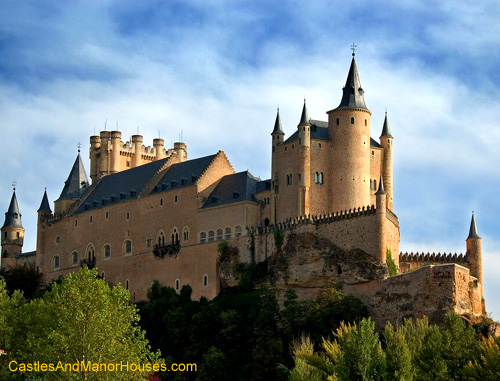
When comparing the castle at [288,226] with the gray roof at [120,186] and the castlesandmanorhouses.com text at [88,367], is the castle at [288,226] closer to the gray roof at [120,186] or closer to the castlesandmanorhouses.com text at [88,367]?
the gray roof at [120,186]

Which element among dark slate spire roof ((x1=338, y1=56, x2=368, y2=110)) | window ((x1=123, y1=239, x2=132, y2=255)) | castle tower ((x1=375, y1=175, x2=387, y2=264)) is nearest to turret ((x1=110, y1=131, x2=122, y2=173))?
window ((x1=123, y1=239, x2=132, y2=255))

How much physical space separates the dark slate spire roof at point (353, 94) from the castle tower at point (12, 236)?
152 ft

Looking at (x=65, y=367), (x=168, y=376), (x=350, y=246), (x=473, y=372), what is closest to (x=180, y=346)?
(x=168, y=376)

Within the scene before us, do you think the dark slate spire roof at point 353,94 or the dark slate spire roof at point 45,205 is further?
the dark slate spire roof at point 45,205

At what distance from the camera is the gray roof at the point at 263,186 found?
10888 centimetres

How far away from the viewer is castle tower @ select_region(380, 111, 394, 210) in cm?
10650

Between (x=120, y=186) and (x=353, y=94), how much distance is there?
27.7 m

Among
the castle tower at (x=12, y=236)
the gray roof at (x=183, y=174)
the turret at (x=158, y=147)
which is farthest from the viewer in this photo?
the castle tower at (x=12, y=236)

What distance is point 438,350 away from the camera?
7394cm

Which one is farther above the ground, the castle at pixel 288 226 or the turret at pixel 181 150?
the turret at pixel 181 150

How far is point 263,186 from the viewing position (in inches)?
4306

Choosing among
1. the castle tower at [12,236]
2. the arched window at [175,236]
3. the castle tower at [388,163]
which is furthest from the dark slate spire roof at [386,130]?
the castle tower at [12,236]

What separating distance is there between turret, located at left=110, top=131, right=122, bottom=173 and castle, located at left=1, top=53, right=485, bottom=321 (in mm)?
4519

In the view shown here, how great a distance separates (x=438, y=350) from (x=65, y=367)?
2070cm
